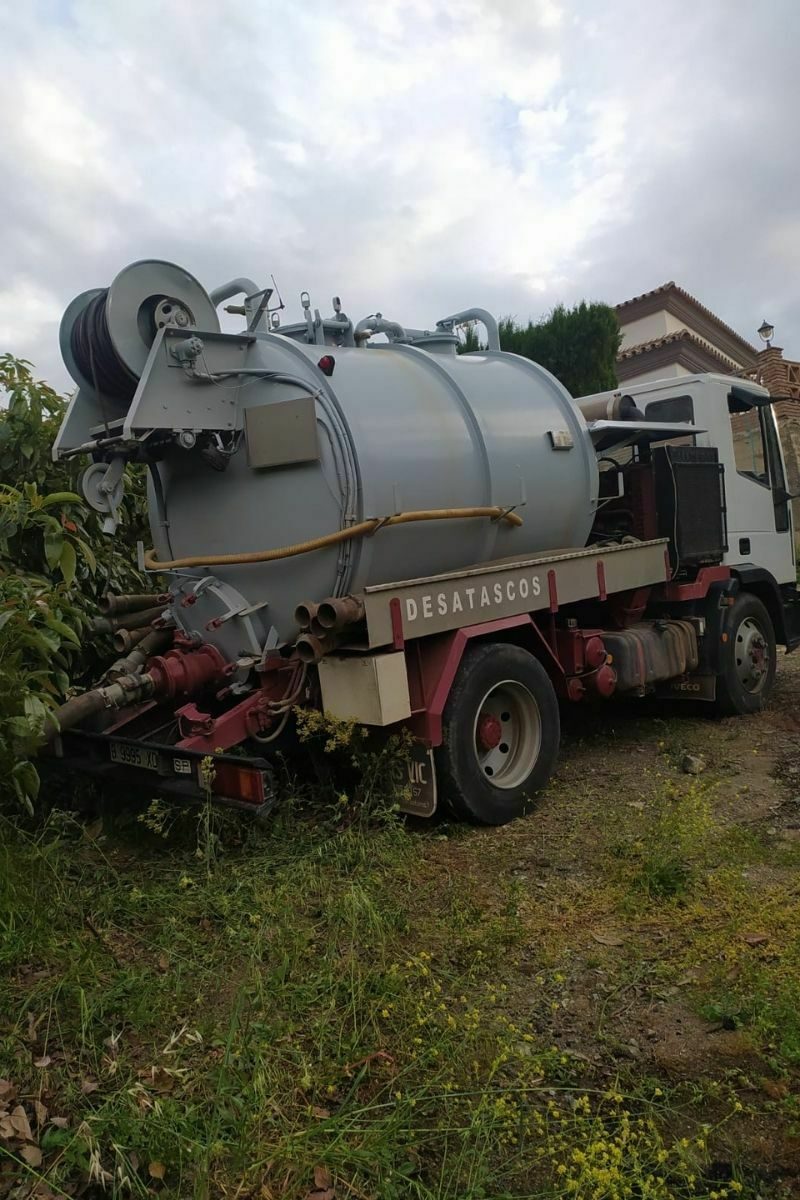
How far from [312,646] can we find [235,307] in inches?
80.8

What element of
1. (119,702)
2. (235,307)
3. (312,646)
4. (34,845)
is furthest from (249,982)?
(235,307)

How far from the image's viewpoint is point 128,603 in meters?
5.13

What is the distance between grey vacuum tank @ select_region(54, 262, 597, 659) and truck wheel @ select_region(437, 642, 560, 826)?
0.67 metres

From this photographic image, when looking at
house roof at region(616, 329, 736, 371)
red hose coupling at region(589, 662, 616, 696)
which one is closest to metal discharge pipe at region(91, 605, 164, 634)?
red hose coupling at region(589, 662, 616, 696)

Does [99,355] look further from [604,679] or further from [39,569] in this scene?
[604,679]

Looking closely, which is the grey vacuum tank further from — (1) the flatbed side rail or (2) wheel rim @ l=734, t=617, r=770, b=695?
(2) wheel rim @ l=734, t=617, r=770, b=695

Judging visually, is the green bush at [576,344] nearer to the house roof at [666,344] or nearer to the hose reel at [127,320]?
the house roof at [666,344]

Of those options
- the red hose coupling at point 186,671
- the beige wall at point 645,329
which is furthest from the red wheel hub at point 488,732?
the beige wall at point 645,329

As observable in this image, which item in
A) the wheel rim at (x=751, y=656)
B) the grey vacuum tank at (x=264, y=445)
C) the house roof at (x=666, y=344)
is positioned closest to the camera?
the grey vacuum tank at (x=264, y=445)

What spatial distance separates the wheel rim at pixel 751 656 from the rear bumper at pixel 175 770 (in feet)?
15.7

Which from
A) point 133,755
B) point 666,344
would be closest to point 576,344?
point 666,344

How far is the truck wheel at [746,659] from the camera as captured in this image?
710cm

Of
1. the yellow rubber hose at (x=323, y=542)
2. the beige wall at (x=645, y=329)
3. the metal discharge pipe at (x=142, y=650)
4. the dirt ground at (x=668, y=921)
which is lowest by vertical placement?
the dirt ground at (x=668, y=921)

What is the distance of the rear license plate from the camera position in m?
4.24
